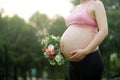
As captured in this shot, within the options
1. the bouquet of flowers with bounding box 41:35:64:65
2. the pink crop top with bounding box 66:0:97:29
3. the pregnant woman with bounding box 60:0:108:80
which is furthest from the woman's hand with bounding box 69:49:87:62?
the bouquet of flowers with bounding box 41:35:64:65

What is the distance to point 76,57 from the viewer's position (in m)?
4.39

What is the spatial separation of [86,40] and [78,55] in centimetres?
20

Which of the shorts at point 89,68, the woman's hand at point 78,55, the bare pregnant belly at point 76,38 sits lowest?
the shorts at point 89,68

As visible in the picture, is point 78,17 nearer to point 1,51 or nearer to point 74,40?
point 74,40

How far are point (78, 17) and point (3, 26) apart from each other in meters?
29.9

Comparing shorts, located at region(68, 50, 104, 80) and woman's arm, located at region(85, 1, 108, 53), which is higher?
woman's arm, located at region(85, 1, 108, 53)

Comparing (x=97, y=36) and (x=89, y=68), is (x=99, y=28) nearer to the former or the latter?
(x=97, y=36)

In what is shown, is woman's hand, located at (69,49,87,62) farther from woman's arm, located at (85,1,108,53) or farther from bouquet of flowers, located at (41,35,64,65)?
bouquet of flowers, located at (41,35,64,65)

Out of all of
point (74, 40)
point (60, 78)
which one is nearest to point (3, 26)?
point (60, 78)

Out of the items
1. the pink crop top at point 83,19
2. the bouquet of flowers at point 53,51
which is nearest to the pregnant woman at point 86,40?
the pink crop top at point 83,19

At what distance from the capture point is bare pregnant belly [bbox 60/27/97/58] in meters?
4.46

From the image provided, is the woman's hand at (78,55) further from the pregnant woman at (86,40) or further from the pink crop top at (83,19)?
the pink crop top at (83,19)

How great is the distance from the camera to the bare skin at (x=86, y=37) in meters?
4.35

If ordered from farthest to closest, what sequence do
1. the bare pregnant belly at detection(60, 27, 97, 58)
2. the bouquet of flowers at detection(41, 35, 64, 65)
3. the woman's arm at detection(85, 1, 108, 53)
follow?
1. the bouquet of flowers at detection(41, 35, 64, 65)
2. the bare pregnant belly at detection(60, 27, 97, 58)
3. the woman's arm at detection(85, 1, 108, 53)
